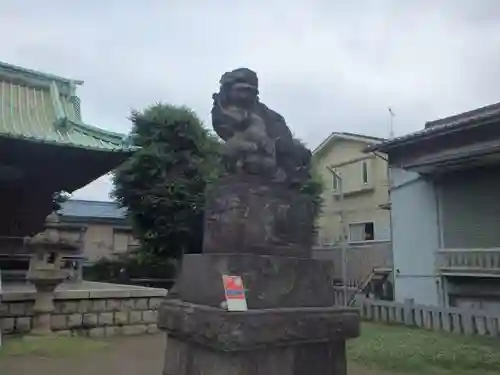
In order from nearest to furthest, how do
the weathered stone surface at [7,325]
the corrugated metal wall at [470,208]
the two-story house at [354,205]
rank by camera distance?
the weathered stone surface at [7,325], the corrugated metal wall at [470,208], the two-story house at [354,205]

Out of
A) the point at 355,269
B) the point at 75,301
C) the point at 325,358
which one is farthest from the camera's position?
the point at 355,269

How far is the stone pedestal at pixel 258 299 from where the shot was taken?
9.55 feet

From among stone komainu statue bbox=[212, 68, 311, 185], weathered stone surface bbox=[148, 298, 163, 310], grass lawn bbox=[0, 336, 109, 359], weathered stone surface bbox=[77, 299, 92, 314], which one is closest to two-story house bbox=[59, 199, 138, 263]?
weathered stone surface bbox=[148, 298, 163, 310]

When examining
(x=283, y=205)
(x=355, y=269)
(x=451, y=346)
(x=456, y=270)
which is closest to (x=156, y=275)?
(x=355, y=269)

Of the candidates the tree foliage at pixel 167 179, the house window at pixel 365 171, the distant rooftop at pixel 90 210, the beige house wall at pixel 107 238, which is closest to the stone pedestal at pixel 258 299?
the tree foliage at pixel 167 179

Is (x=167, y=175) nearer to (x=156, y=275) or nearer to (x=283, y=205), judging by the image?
(x=156, y=275)

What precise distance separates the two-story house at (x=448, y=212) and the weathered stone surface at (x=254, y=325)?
8.96 m

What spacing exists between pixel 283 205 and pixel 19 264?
26.4 ft

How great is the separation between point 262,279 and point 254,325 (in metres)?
0.35

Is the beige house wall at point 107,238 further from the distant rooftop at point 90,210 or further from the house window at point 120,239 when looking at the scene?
the distant rooftop at point 90,210

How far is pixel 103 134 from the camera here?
926 centimetres

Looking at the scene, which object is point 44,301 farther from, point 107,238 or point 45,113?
point 107,238

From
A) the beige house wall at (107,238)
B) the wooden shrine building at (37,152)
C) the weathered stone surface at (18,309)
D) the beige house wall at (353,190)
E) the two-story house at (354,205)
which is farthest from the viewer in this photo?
the beige house wall at (107,238)

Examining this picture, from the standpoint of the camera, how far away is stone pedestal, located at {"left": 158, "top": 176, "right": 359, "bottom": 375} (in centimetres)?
291
